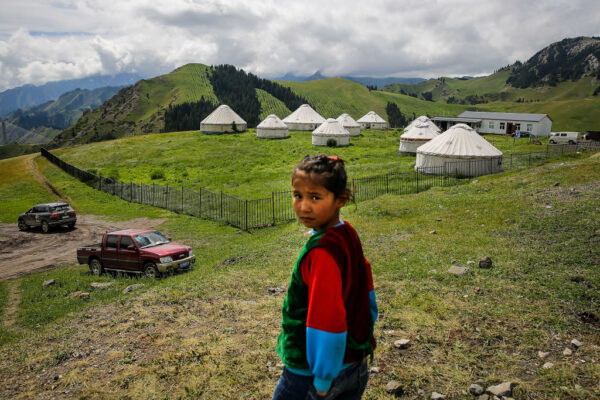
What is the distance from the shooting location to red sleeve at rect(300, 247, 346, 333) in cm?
202

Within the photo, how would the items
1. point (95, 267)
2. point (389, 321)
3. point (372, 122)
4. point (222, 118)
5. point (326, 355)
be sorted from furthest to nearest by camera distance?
1. point (372, 122)
2. point (222, 118)
3. point (95, 267)
4. point (389, 321)
5. point (326, 355)

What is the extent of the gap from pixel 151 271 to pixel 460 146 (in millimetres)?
24608

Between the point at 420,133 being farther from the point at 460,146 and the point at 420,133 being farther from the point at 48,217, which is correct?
the point at 48,217

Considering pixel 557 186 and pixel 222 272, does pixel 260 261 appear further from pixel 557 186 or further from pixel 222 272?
pixel 557 186

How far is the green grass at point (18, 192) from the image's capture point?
26861 mm

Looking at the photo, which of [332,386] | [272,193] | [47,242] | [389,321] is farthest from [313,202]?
[47,242]

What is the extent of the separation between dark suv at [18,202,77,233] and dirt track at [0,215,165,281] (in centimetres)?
48

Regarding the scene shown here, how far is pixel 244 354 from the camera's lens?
5418 mm

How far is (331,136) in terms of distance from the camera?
48.0 metres

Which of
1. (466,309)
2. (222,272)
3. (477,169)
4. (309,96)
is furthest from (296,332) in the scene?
(309,96)

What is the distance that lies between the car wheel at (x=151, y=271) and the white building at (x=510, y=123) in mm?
65817

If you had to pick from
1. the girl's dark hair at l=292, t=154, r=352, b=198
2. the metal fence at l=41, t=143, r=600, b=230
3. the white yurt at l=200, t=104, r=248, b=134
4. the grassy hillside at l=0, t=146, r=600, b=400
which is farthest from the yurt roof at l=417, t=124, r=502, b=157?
the white yurt at l=200, t=104, r=248, b=134

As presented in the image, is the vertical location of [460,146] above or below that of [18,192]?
above

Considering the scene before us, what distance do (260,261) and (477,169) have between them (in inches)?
872
